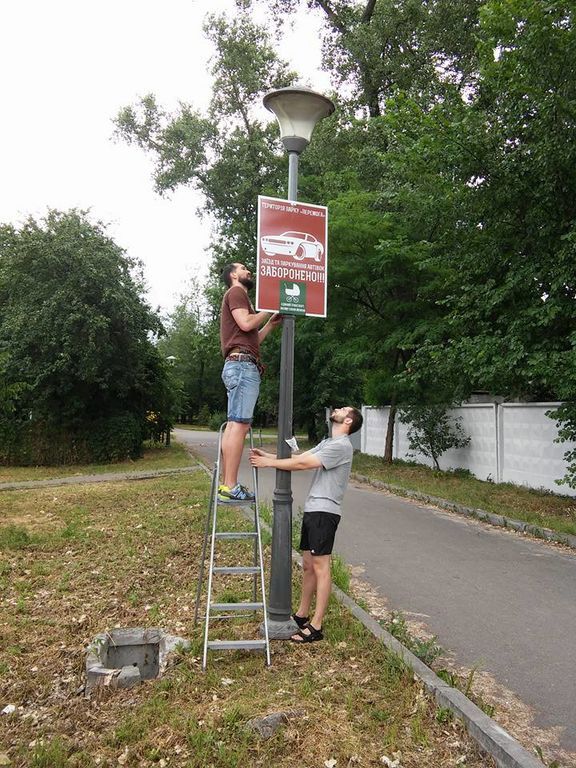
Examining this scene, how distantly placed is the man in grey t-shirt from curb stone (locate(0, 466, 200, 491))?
11.9 metres

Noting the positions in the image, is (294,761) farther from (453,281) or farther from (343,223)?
(343,223)

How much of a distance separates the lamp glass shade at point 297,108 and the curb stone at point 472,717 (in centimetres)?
399

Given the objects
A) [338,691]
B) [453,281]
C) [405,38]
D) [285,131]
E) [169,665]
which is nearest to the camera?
[338,691]

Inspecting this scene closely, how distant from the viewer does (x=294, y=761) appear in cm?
314

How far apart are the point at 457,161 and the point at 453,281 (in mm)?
2181

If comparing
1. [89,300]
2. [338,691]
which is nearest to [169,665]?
[338,691]

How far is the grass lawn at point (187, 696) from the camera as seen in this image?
322 centimetres

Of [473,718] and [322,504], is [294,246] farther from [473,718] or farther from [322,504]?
[473,718]

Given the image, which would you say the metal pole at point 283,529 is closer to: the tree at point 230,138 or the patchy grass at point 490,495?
the patchy grass at point 490,495

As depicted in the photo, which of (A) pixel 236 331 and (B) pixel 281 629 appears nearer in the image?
(B) pixel 281 629

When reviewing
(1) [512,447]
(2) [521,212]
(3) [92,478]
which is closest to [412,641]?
(2) [521,212]

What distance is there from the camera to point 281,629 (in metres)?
4.66

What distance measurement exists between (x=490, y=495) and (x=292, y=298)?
27.0 feet

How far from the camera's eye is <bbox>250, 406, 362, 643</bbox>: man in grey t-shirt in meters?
4.50
